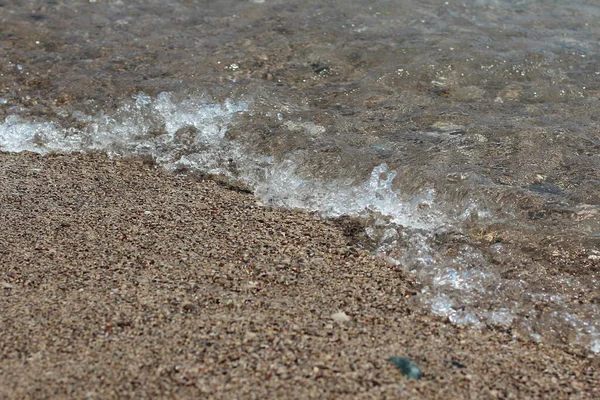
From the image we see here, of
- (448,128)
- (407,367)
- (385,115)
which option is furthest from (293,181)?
(407,367)

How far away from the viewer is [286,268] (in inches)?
130

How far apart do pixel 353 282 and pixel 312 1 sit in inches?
160

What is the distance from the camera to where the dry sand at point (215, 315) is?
2543 mm

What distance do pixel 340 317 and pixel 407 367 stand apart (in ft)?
1.29

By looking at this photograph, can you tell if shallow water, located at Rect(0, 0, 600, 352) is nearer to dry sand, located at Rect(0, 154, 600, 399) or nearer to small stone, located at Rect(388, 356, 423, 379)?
dry sand, located at Rect(0, 154, 600, 399)

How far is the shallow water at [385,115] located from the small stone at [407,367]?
434mm

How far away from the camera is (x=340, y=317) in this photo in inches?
116

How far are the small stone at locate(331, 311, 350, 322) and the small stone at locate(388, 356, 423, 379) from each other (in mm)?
302

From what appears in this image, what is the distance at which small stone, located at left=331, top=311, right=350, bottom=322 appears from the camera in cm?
293

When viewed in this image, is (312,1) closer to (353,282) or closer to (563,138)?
(563,138)

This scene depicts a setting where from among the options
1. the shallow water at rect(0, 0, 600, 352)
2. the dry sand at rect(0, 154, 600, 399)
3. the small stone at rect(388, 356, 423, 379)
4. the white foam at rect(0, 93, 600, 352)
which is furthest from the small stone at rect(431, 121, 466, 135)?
the small stone at rect(388, 356, 423, 379)

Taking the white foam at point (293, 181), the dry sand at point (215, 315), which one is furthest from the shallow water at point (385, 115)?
the dry sand at point (215, 315)

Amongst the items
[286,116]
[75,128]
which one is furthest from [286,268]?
[75,128]

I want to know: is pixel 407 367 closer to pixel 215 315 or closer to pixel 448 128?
pixel 215 315
